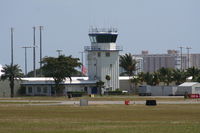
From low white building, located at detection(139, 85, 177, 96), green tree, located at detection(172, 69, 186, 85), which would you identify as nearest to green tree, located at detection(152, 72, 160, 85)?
green tree, located at detection(172, 69, 186, 85)

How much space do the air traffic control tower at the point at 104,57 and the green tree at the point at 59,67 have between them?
7215 millimetres

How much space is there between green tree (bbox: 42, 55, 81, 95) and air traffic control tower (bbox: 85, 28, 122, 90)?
7.21 meters

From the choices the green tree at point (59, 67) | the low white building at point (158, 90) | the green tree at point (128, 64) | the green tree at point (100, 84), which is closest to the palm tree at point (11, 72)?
the green tree at point (59, 67)

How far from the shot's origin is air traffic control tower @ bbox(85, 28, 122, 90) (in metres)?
164

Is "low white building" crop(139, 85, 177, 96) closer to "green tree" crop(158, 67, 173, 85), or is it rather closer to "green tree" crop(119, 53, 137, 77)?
"green tree" crop(158, 67, 173, 85)

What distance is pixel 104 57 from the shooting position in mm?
165125

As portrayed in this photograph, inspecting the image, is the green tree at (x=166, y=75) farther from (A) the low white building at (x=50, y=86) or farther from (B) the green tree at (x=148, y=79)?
(A) the low white building at (x=50, y=86)

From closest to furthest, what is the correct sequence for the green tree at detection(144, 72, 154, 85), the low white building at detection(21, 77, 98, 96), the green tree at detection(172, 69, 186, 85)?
the low white building at detection(21, 77, 98, 96)
the green tree at detection(144, 72, 154, 85)
the green tree at detection(172, 69, 186, 85)

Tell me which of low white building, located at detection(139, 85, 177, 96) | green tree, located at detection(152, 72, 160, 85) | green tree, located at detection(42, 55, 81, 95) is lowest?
low white building, located at detection(139, 85, 177, 96)

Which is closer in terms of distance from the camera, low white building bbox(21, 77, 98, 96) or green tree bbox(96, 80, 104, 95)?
green tree bbox(96, 80, 104, 95)

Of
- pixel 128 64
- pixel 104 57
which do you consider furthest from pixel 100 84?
pixel 128 64

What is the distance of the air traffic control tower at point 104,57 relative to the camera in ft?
538

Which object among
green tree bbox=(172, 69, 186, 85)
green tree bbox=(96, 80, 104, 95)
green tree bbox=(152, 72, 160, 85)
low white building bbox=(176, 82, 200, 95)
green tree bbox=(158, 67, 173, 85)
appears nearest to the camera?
low white building bbox=(176, 82, 200, 95)

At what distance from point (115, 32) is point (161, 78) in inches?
711
